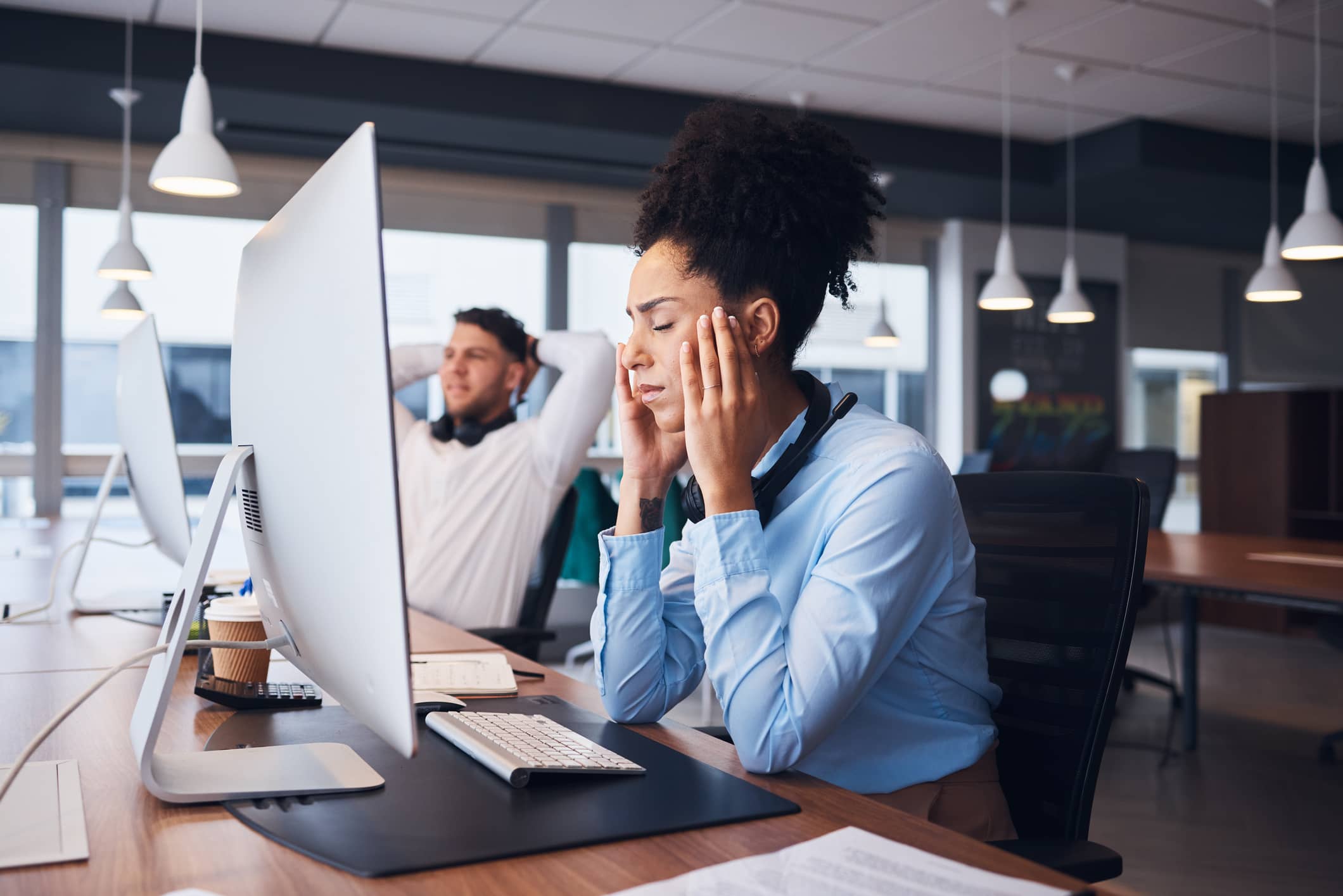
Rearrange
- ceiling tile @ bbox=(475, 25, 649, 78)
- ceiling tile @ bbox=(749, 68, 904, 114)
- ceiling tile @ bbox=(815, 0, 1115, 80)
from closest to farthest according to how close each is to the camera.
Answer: ceiling tile @ bbox=(815, 0, 1115, 80)
ceiling tile @ bbox=(475, 25, 649, 78)
ceiling tile @ bbox=(749, 68, 904, 114)

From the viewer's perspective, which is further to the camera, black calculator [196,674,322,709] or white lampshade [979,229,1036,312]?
white lampshade [979,229,1036,312]

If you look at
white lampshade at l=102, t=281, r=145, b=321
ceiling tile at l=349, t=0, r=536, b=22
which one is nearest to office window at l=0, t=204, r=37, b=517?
white lampshade at l=102, t=281, r=145, b=321

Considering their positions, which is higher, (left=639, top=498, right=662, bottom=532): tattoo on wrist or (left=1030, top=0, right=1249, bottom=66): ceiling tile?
(left=1030, top=0, right=1249, bottom=66): ceiling tile

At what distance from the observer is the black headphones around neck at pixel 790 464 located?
1163mm

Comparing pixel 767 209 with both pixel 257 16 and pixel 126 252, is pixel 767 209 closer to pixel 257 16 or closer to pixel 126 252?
pixel 126 252

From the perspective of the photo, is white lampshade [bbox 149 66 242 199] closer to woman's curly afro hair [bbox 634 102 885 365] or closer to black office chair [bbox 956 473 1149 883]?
woman's curly afro hair [bbox 634 102 885 365]

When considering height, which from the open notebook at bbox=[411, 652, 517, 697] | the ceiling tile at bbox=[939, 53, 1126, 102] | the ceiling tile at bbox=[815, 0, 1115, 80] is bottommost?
the open notebook at bbox=[411, 652, 517, 697]

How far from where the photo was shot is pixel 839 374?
6.73 meters

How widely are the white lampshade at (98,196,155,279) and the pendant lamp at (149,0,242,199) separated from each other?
1.23 meters

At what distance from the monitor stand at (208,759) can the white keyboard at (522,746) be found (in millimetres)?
101

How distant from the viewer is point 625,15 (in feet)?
13.7

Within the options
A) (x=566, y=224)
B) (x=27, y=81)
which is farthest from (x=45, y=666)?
(x=566, y=224)

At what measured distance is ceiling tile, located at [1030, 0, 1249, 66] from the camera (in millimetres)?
4215

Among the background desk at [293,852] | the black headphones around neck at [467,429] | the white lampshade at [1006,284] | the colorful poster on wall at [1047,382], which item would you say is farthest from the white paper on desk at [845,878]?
the colorful poster on wall at [1047,382]
